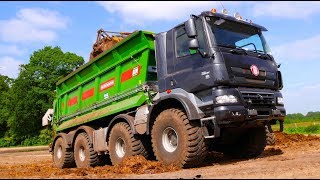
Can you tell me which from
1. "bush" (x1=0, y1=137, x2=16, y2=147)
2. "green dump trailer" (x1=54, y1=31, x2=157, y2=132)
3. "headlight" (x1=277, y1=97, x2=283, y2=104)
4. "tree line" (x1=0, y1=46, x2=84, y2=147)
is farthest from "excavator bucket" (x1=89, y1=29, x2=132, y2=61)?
"bush" (x1=0, y1=137, x2=16, y2=147)

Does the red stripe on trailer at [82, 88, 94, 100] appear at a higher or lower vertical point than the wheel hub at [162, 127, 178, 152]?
higher

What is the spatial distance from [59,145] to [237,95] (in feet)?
24.8

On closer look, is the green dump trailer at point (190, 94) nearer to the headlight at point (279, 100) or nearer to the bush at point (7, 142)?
the headlight at point (279, 100)

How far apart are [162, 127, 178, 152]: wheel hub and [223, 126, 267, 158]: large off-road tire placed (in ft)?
7.00

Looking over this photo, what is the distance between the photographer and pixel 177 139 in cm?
778

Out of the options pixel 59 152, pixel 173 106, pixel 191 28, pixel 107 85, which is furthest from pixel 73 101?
pixel 191 28

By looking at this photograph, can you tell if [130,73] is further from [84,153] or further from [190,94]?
[84,153]

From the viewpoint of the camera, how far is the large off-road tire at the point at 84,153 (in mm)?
10930

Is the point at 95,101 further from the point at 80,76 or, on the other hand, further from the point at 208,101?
the point at 208,101

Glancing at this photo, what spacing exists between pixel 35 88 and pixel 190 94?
48.5 metres

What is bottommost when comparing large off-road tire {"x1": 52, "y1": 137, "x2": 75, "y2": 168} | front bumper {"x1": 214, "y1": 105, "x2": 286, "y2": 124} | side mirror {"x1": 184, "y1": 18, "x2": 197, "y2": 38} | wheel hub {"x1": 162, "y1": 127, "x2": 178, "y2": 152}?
large off-road tire {"x1": 52, "y1": 137, "x2": 75, "y2": 168}

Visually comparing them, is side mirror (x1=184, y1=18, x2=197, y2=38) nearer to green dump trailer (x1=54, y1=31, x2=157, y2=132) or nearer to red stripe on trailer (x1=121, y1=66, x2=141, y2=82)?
green dump trailer (x1=54, y1=31, x2=157, y2=132)

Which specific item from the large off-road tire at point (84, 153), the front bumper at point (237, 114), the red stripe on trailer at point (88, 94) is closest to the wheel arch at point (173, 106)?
the front bumper at point (237, 114)

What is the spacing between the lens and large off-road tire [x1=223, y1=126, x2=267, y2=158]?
30.3ft
